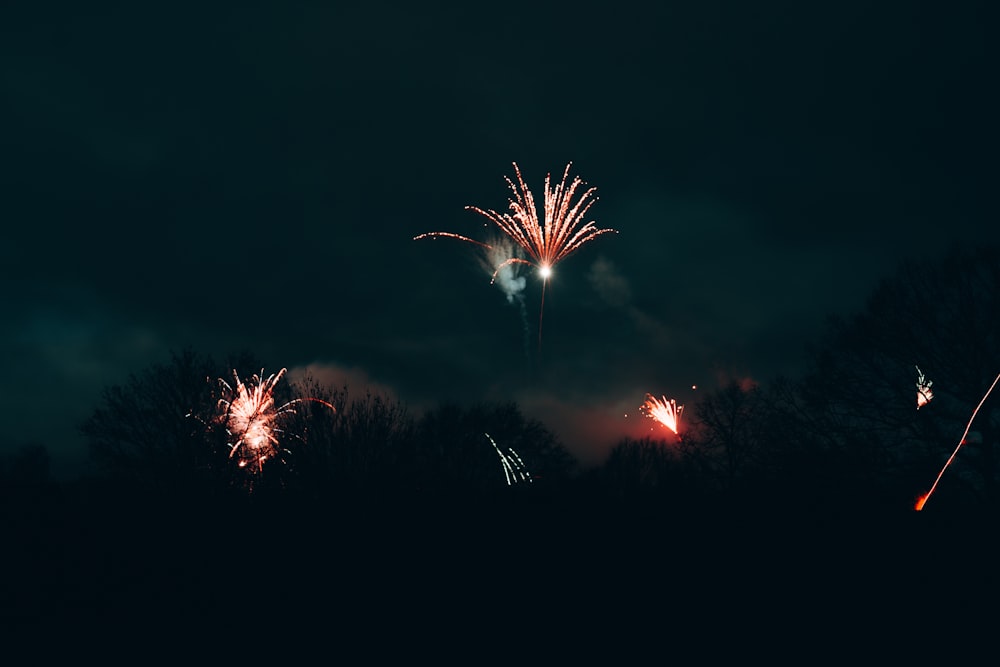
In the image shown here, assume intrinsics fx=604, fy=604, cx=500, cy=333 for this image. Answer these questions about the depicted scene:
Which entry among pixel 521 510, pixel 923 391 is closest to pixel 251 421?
pixel 521 510

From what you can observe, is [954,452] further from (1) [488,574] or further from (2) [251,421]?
(2) [251,421]

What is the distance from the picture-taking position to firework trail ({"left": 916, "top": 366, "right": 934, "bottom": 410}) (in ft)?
65.5

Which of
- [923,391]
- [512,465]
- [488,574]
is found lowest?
[488,574]

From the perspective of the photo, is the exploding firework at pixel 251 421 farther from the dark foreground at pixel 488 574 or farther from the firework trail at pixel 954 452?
the firework trail at pixel 954 452

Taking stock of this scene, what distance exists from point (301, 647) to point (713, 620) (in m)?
7.80

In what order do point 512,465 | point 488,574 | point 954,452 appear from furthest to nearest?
point 512,465 < point 954,452 < point 488,574

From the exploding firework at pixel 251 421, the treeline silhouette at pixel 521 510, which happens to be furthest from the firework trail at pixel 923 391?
the exploding firework at pixel 251 421

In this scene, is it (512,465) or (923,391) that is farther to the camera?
(512,465)

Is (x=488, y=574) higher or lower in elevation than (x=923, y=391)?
lower

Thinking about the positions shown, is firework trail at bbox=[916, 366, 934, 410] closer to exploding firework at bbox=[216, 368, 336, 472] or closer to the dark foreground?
the dark foreground

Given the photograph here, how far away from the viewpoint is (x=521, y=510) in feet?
57.5

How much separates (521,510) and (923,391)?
1408 centimetres

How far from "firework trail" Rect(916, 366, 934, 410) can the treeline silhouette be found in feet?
0.62

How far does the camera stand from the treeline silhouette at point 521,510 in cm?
1438
